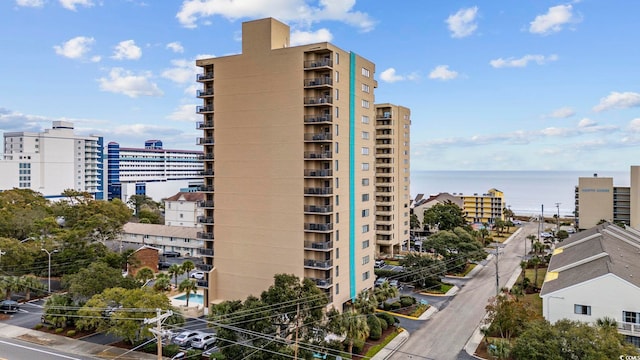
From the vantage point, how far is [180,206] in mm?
79812

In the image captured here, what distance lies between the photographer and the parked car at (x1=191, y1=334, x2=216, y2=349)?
113ft

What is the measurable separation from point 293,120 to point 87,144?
118 metres

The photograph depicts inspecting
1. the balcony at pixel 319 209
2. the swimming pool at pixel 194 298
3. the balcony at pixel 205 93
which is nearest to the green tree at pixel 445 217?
the balcony at pixel 319 209

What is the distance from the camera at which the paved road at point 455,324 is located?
1345 inches

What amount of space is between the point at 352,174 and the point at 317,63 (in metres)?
11.5

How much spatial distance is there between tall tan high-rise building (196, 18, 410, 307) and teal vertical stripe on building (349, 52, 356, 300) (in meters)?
0.10

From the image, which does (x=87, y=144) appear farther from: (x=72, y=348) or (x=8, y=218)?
(x=72, y=348)

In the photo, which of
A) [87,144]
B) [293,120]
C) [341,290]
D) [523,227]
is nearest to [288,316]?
[341,290]

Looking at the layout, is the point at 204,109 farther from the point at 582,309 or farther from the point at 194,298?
the point at 582,309

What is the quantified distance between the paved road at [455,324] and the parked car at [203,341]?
14811 millimetres

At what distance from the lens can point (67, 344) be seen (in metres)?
35.5

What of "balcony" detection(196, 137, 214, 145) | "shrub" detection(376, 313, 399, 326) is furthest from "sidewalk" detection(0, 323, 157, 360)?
"balcony" detection(196, 137, 214, 145)

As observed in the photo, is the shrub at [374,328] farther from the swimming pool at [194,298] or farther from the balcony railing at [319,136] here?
the swimming pool at [194,298]

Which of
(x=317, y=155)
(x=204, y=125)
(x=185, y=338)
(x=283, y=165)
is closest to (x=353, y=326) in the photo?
(x=185, y=338)
